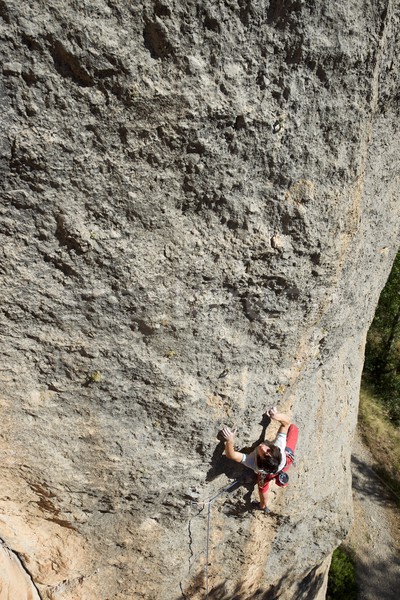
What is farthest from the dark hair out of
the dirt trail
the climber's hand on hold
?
the dirt trail

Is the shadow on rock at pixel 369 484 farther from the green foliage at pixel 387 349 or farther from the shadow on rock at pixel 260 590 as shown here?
the shadow on rock at pixel 260 590

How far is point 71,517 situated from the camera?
380 cm

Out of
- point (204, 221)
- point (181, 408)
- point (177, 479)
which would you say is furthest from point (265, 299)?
point (177, 479)

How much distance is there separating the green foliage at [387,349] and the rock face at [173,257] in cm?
918

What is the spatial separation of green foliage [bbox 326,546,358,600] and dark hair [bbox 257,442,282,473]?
647 centimetres

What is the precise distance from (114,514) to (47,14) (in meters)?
3.81

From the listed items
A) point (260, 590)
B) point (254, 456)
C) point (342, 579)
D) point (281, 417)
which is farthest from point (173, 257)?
point (342, 579)

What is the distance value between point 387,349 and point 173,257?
12.5 m

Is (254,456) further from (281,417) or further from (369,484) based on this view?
(369,484)

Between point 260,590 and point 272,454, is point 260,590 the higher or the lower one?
the lower one

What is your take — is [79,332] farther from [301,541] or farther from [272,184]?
[301,541]

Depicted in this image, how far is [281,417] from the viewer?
3936mm

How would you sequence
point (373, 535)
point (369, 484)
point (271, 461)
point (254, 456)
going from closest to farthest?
point (271, 461) < point (254, 456) < point (373, 535) < point (369, 484)

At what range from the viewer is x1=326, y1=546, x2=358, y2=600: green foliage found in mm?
8305
